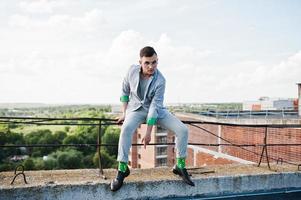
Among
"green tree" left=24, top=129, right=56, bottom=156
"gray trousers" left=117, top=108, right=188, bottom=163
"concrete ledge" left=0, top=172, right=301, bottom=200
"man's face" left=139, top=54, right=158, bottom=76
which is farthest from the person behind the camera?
"green tree" left=24, top=129, right=56, bottom=156

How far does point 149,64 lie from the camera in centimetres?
357

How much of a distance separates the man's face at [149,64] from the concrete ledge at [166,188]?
48.8 inches

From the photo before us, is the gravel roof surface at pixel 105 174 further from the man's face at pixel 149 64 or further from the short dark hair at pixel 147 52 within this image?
the short dark hair at pixel 147 52

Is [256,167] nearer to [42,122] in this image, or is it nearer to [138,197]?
[138,197]

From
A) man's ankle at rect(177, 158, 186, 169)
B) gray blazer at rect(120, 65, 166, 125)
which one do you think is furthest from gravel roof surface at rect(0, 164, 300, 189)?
gray blazer at rect(120, 65, 166, 125)

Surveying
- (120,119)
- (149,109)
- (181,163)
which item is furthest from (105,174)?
(149,109)

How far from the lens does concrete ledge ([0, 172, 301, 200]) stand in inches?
131

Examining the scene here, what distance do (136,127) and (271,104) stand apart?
42230 millimetres

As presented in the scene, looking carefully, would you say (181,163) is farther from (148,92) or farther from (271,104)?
(271,104)

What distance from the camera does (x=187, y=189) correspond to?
12.5 feet

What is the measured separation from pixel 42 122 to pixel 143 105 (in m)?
1.28

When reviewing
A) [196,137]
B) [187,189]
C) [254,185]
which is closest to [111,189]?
[187,189]

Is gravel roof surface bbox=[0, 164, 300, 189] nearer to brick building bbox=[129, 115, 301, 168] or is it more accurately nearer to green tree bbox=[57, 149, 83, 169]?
brick building bbox=[129, 115, 301, 168]

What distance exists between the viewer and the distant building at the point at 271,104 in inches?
Result: 1622
